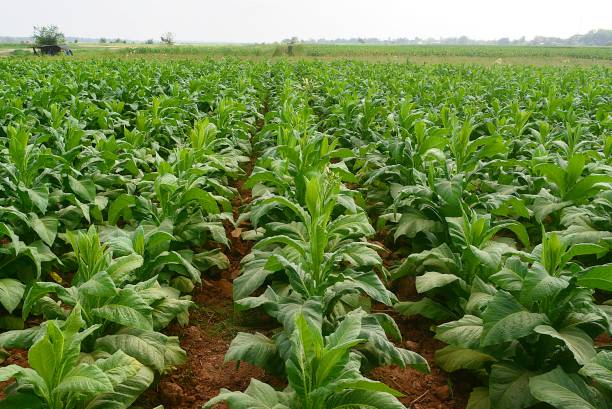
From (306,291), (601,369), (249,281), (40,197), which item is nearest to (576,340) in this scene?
(601,369)

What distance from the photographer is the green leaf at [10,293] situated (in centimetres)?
340

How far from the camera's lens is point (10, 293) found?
11.4 feet

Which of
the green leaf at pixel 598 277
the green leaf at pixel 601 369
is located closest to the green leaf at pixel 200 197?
the green leaf at pixel 598 277

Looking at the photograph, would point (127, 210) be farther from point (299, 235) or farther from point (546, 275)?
point (546, 275)

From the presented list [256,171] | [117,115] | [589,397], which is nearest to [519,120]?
[256,171]

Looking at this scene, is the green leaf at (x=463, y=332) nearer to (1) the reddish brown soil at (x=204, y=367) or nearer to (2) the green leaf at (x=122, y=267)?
(1) the reddish brown soil at (x=204, y=367)

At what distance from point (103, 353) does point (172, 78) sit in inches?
562

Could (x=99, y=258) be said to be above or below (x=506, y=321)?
above

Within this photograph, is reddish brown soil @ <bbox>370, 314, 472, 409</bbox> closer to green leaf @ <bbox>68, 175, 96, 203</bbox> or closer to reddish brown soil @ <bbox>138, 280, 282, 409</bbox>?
reddish brown soil @ <bbox>138, 280, 282, 409</bbox>

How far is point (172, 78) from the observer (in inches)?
618

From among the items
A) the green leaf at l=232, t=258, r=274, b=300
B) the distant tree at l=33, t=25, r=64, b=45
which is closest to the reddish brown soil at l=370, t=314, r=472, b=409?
the green leaf at l=232, t=258, r=274, b=300

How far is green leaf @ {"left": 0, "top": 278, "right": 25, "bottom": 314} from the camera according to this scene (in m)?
3.40

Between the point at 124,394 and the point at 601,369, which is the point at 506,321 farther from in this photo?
the point at 124,394

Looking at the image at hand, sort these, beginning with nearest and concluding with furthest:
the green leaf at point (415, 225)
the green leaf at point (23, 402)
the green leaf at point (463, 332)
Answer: the green leaf at point (23, 402) → the green leaf at point (463, 332) → the green leaf at point (415, 225)
